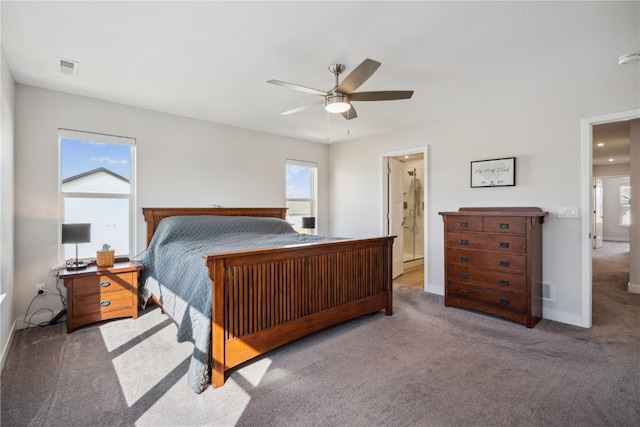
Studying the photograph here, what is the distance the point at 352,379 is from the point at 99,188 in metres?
3.41

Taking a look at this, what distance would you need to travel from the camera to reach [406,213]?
658 centimetres

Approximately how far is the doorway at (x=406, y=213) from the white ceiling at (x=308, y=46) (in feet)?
5.54

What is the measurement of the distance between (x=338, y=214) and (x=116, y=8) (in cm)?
430

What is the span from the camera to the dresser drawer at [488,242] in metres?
3.06

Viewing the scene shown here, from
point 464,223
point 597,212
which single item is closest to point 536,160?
point 464,223

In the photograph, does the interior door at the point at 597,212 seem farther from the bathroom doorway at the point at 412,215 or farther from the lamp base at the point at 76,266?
the lamp base at the point at 76,266

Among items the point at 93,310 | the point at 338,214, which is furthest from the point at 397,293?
the point at 93,310

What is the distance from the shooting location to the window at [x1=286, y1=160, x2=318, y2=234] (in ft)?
17.5

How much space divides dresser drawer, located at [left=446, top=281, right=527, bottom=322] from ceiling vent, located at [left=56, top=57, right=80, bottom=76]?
4291 millimetres

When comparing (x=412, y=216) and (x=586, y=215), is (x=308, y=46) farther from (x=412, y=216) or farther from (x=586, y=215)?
(x=412, y=216)

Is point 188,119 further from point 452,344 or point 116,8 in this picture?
point 452,344

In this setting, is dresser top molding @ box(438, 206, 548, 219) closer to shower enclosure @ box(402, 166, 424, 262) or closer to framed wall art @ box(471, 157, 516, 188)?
framed wall art @ box(471, 157, 516, 188)

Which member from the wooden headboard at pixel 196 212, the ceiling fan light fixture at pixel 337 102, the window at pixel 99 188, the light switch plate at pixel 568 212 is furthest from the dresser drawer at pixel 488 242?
the window at pixel 99 188

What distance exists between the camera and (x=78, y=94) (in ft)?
10.7
